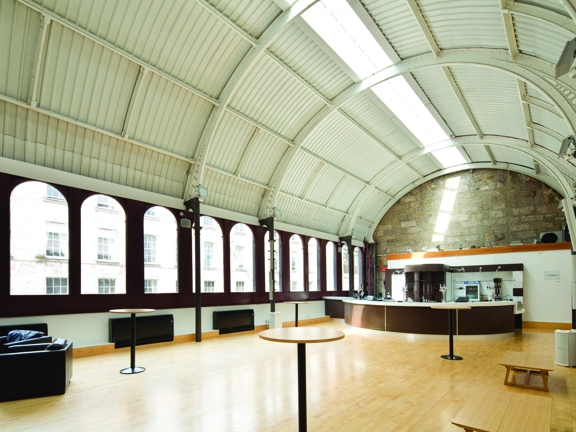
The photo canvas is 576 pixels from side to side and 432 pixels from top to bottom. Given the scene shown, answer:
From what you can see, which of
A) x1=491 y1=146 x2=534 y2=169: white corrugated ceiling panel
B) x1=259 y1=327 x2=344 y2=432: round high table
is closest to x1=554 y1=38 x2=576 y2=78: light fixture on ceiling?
x1=259 y1=327 x2=344 y2=432: round high table

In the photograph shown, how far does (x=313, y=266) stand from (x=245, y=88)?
9844mm

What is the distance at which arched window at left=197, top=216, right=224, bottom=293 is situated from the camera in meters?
13.0

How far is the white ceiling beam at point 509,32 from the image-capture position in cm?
737

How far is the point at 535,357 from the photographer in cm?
662

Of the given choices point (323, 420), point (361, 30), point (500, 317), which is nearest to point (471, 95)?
point (361, 30)

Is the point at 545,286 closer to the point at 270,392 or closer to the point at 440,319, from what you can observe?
the point at 440,319

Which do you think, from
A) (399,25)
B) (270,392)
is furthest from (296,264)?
(270,392)

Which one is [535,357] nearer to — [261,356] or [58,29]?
[261,356]

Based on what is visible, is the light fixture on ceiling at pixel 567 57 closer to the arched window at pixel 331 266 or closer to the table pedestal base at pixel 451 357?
the table pedestal base at pixel 451 357

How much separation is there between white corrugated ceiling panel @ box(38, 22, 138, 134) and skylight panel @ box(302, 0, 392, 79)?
15.4 feet

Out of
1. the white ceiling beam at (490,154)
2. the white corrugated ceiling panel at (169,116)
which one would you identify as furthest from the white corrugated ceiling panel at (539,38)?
the white ceiling beam at (490,154)

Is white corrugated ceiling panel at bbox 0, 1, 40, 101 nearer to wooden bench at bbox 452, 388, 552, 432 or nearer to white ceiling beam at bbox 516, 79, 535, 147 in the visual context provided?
wooden bench at bbox 452, 388, 552, 432

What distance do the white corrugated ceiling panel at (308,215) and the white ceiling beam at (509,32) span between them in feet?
30.4

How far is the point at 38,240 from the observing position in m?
8.94
